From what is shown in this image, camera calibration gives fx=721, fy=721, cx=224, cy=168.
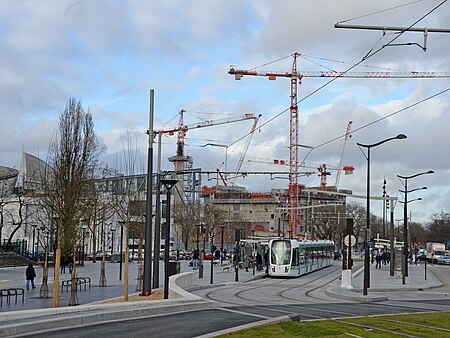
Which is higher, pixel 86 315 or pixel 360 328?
pixel 86 315

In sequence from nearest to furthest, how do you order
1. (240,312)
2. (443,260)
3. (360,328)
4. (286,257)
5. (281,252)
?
(360,328)
(240,312)
(286,257)
(281,252)
(443,260)

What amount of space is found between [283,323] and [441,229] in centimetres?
13787

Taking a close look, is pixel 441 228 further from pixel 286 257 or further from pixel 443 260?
pixel 286 257

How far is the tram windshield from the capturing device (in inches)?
2104

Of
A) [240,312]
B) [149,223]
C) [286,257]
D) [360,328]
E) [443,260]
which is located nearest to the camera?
[360,328]

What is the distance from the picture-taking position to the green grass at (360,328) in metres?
15.9

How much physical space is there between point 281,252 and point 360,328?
35877mm

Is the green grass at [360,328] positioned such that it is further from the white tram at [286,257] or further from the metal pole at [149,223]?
the white tram at [286,257]

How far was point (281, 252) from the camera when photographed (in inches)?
2120

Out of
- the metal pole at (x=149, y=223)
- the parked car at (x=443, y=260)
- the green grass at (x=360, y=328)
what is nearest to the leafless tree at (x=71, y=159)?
the metal pole at (x=149, y=223)

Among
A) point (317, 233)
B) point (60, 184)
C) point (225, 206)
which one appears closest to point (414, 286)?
point (60, 184)

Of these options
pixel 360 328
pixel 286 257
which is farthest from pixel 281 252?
pixel 360 328

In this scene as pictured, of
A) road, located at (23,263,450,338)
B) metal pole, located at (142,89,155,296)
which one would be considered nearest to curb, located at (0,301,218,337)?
road, located at (23,263,450,338)

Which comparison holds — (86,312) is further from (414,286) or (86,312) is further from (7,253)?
(7,253)
